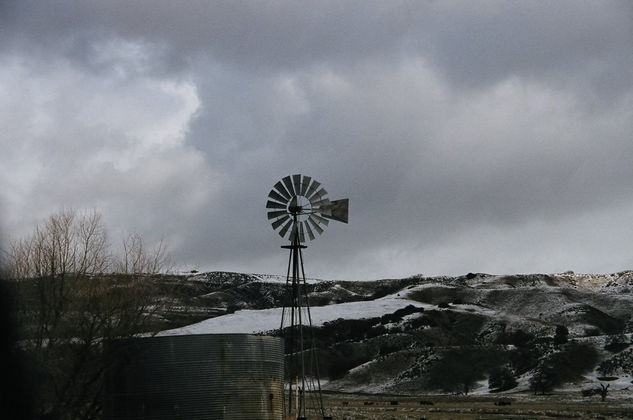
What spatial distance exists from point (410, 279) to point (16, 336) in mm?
172963

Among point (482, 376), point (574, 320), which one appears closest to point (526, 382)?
point (482, 376)

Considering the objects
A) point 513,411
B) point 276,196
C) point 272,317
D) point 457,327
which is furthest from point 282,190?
point 272,317

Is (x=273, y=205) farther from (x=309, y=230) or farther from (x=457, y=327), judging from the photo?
(x=457, y=327)

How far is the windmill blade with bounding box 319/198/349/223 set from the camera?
36.8m

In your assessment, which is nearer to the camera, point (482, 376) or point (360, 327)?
point (482, 376)

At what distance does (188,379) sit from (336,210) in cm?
1095

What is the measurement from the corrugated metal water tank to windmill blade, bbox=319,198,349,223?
8393mm

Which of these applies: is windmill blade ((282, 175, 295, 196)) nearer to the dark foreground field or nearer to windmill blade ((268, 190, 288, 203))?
windmill blade ((268, 190, 288, 203))

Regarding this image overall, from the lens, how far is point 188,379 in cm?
2852

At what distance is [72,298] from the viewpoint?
1229 inches

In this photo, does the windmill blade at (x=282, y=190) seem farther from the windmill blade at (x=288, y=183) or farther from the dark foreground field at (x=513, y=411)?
the dark foreground field at (x=513, y=411)

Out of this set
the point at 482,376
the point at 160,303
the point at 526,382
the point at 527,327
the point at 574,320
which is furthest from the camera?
the point at 574,320

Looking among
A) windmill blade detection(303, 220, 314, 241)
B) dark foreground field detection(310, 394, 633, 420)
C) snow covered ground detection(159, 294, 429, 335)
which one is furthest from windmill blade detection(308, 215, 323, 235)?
snow covered ground detection(159, 294, 429, 335)

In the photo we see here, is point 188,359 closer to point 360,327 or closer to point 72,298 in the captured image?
point 72,298
